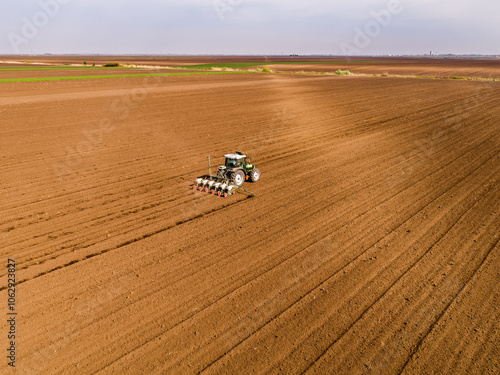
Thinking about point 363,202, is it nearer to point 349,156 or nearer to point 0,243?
point 349,156

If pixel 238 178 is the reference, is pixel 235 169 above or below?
above

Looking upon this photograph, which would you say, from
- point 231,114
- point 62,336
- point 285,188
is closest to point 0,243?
point 62,336

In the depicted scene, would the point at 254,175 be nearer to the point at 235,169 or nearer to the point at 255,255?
the point at 235,169

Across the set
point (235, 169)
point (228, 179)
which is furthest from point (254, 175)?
point (228, 179)

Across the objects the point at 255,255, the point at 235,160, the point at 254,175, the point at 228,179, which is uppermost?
the point at 235,160

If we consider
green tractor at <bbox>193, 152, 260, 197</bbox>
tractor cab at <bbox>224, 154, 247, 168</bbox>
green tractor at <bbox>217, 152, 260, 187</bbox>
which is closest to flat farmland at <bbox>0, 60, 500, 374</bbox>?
green tractor at <bbox>193, 152, 260, 197</bbox>

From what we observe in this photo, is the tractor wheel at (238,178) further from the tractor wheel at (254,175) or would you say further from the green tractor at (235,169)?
the tractor wheel at (254,175)

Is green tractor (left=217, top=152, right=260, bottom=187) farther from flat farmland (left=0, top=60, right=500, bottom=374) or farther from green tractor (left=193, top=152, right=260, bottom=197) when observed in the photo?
flat farmland (left=0, top=60, right=500, bottom=374)
